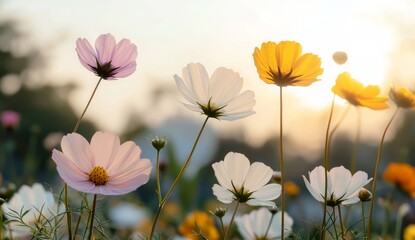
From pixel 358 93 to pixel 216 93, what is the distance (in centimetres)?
18

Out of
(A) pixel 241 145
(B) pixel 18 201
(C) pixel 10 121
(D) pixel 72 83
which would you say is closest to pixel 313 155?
(A) pixel 241 145

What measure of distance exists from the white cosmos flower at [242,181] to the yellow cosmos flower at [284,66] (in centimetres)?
7

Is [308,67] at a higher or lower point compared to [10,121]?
higher

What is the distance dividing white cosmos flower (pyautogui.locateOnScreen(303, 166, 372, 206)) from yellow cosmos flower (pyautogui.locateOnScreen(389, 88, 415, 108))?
0.15m

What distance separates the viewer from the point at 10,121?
2.45 meters

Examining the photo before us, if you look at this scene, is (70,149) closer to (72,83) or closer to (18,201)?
(18,201)

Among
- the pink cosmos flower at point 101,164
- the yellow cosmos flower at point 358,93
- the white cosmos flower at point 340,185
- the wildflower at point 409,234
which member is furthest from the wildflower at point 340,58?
the wildflower at point 409,234

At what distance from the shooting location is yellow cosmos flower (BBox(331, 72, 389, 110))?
68 centimetres

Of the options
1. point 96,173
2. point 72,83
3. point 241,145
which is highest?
point 96,173

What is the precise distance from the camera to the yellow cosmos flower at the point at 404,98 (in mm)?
713

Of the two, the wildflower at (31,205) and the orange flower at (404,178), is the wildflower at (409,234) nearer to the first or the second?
the orange flower at (404,178)

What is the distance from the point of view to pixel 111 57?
59 centimetres

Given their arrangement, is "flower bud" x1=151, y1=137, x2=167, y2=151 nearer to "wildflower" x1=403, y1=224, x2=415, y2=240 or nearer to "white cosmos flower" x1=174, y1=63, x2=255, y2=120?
"white cosmos flower" x1=174, y1=63, x2=255, y2=120

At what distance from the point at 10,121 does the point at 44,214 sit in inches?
72.8
